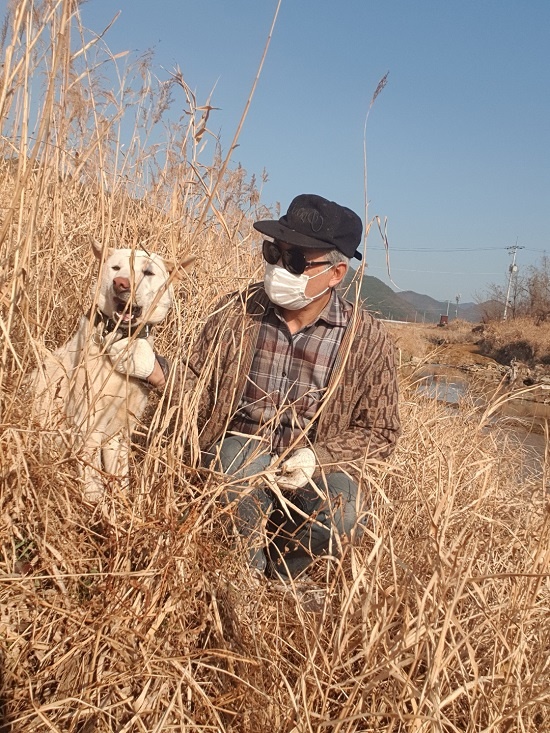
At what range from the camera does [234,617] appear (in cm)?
177

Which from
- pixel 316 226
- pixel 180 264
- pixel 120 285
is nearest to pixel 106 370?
pixel 120 285

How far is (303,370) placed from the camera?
2580mm

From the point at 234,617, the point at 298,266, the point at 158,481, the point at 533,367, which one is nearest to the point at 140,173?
the point at 298,266

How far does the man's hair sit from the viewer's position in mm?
2459

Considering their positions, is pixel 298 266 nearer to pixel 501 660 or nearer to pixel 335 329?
pixel 335 329

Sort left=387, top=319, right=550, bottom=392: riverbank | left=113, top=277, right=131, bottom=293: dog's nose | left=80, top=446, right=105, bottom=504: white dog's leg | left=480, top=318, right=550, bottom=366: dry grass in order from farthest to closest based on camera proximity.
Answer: left=480, top=318, right=550, bottom=366: dry grass
left=387, top=319, right=550, bottom=392: riverbank
left=113, top=277, right=131, bottom=293: dog's nose
left=80, top=446, right=105, bottom=504: white dog's leg

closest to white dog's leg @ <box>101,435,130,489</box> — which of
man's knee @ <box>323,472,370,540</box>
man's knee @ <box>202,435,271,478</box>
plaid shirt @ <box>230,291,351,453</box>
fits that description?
man's knee @ <box>202,435,271,478</box>

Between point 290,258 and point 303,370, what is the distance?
48 centimetres

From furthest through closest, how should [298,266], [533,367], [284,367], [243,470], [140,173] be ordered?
[533,367], [140,173], [284,367], [298,266], [243,470]

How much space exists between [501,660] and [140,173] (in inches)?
122

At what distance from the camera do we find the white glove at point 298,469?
211 centimetres

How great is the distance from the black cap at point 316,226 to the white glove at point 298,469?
0.81 meters

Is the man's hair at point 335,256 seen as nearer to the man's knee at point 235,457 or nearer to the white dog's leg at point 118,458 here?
the man's knee at point 235,457

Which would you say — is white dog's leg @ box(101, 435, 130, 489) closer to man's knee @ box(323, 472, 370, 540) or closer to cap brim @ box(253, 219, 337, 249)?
man's knee @ box(323, 472, 370, 540)
